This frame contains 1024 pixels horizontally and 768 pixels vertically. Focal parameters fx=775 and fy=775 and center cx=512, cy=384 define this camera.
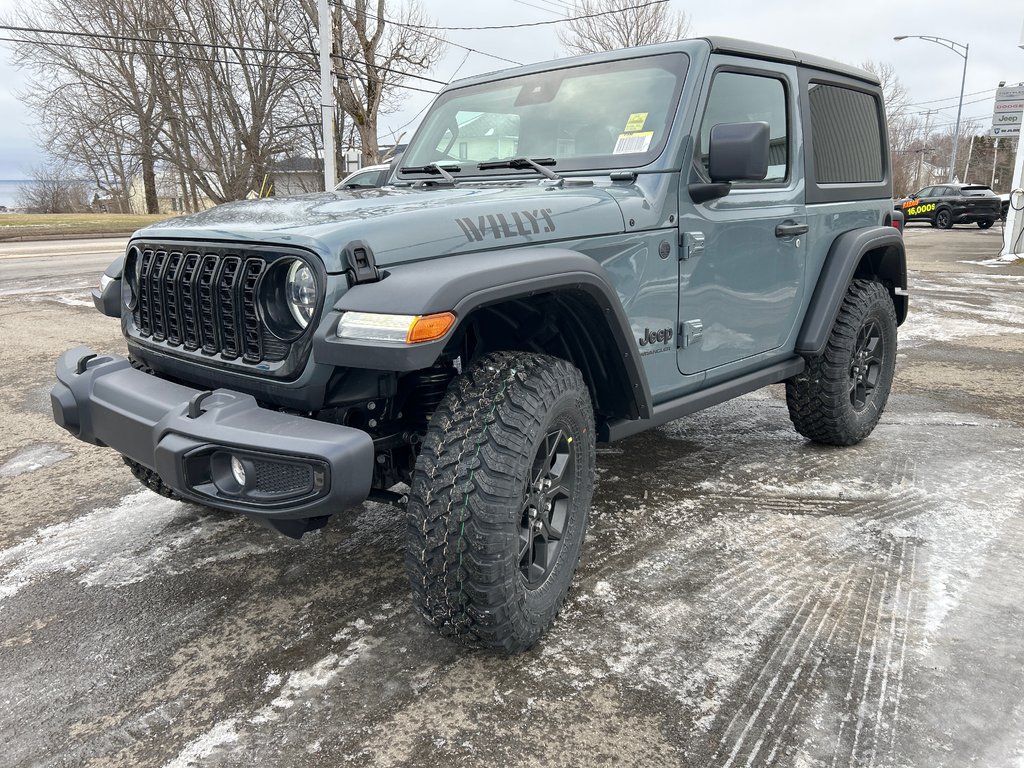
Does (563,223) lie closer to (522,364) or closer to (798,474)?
(522,364)

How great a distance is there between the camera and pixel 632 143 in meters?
3.04

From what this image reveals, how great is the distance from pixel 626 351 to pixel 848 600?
1.17m

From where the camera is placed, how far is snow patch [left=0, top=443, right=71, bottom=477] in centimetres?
404

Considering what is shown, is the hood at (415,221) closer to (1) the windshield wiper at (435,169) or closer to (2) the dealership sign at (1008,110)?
(1) the windshield wiper at (435,169)

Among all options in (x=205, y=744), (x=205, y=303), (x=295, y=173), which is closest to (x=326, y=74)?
(x=205, y=303)

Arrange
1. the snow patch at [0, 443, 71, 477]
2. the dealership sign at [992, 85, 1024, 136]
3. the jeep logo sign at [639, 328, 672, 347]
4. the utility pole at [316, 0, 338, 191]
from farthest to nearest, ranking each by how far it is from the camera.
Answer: the dealership sign at [992, 85, 1024, 136] < the utility pole at [316, 0, 338, 191] < the snow patch at [0, 443, 71, 477] < the jeep logo sign at [639, 328, 672, 347]

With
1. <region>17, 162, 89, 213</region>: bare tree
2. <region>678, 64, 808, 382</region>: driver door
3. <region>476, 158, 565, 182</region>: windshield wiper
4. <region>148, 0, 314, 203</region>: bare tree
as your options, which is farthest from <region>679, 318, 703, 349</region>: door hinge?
<region>17, 162, 89, 213</region>: bare tree

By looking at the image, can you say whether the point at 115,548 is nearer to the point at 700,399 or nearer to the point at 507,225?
the point at 507,225

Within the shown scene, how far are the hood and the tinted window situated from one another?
1650 mm

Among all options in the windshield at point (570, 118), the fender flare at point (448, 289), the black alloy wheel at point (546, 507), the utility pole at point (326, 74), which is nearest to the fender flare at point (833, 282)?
the windshield at point (570, 118)

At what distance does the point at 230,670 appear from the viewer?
7.67ft

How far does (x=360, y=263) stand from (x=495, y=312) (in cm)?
58

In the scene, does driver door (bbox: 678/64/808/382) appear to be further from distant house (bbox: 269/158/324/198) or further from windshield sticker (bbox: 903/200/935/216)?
distant house (bbox: 269/158/324/198)

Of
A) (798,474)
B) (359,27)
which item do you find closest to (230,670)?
(798,474)
